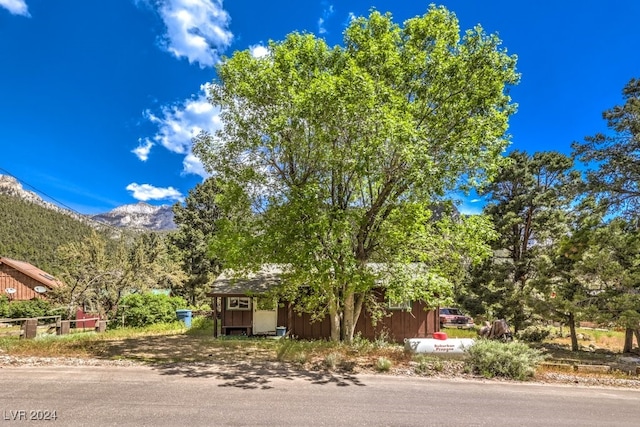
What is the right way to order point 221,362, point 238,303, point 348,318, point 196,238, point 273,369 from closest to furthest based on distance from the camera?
1. point 273,369
2. point 221,362
3. point 348,318
4. point 238,303
5. point 196,238

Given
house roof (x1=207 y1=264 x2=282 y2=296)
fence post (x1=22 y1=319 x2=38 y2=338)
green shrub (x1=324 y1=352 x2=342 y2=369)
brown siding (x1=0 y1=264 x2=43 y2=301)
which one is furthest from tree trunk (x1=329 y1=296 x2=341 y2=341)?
brown siding (x1=0 y1=264 x2=43 y2=301)

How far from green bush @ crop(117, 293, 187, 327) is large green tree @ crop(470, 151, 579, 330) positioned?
19.3m

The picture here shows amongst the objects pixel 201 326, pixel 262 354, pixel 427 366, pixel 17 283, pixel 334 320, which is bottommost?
pixel 201 326

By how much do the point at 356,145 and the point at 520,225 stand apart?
18.3m

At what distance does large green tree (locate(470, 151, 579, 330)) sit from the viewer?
2356 cm

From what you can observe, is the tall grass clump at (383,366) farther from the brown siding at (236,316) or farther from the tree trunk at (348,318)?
the brown siding at (236,316)

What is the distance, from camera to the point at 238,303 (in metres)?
20.0

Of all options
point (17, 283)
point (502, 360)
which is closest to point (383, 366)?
point (502, 360)

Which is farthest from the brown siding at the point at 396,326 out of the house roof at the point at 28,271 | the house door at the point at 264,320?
the house roof at the point at 28,271

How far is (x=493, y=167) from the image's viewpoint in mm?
12773

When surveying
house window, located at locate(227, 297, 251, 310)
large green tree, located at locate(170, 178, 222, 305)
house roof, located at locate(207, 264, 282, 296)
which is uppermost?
large green tree, located at locate(170, 178, 222, 305)

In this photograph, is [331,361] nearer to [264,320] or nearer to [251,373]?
[251,373]

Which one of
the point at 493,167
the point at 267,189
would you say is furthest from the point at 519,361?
the point at 267,189

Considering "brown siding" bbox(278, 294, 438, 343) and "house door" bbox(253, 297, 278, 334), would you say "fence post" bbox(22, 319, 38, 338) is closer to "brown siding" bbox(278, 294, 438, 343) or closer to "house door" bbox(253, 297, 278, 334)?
"house door" bbox(253, 297, 278, 334)
